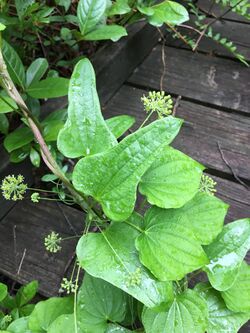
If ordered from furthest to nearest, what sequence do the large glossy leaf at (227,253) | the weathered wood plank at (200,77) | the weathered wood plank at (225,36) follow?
the weathered wood plank at (225,36) < the weathered wood plank at (200,77) < the large glossy leaf at (227,253)

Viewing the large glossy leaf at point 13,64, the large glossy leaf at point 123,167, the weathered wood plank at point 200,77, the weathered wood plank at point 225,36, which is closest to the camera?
the large glossy leaf at point 123,167

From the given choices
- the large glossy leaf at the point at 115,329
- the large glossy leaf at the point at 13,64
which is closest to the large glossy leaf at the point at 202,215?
the large glossy leaf at the point at 115,329

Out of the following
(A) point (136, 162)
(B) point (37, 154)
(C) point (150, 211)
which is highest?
(A) point (136, 162)

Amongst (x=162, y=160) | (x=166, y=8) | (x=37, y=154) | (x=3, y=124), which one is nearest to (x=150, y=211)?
(x=162, y=160)

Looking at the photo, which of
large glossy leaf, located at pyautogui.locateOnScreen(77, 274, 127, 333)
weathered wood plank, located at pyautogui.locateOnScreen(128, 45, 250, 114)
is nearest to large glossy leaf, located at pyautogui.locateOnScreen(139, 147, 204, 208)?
large glossy leaf, located at pyautogui.locateOnScreen(77, 274, 127, 333)

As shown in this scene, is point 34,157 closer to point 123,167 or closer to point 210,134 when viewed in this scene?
point 123,167

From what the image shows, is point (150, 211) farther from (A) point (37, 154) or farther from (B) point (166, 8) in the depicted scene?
(B) point (166, 8)

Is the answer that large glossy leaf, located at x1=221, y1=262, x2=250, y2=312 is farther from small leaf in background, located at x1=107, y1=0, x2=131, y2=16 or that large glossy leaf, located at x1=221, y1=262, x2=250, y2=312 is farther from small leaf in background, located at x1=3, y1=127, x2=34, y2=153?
small leaf in background, located at x1=107, y1=0, x2=131, y2=16

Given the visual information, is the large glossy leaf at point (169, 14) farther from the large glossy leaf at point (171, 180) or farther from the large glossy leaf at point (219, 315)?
the large glossy leaf at point (219, 315)
